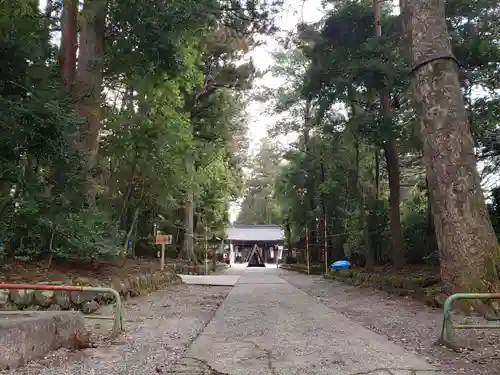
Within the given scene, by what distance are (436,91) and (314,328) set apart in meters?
3.82

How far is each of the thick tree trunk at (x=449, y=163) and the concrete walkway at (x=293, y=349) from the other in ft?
5.68

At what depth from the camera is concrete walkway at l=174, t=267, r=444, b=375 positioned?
3.45 metres

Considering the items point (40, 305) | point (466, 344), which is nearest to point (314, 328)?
point (466, 344)

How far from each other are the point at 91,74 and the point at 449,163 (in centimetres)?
679

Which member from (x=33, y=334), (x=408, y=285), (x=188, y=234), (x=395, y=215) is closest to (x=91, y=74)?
(x=33, y=334)

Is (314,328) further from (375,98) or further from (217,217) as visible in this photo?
(217,217)

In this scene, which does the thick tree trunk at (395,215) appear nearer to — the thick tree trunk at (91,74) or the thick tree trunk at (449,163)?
the thick tree trunk at (449,163)

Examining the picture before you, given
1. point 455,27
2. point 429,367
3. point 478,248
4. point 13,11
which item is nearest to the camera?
point 429,367

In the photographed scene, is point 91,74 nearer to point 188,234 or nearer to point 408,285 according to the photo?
point 408,285

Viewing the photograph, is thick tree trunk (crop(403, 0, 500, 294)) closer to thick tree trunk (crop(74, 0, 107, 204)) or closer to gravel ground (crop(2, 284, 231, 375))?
gravel ground (crop(2, 284, 231, 375))

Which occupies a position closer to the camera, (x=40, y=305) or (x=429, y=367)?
(x=429, y=367)

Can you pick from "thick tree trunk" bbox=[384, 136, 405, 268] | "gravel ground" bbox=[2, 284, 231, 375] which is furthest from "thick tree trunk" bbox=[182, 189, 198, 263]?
"gravel ground" bbox=[2, 284, 231, 375]

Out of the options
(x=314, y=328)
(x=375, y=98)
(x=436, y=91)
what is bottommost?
(x=314, y=328)

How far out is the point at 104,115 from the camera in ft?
31.2
